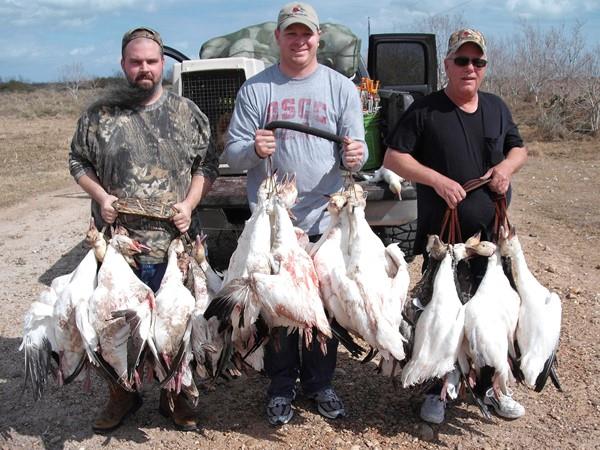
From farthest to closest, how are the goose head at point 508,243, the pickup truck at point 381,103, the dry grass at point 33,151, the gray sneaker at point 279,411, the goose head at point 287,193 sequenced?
the dry grass at point 33,151, the pickup truck at point 381,103, the gray sneaker at point 279,411, the goose head at point 508,243, the goose head at point 287,193

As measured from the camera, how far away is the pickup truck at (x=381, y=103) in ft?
19.6

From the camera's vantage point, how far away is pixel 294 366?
3.94m

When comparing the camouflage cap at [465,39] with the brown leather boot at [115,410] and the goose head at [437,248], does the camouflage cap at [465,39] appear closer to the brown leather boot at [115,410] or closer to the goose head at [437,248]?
the goose head at [437,248]

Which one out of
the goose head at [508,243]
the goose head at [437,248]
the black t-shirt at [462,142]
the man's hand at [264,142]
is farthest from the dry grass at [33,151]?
the goose head at [508,243]

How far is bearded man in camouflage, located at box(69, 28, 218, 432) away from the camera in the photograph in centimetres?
352

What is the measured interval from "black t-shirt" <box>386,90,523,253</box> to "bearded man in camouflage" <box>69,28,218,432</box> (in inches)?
47.7

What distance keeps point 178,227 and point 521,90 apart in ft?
107

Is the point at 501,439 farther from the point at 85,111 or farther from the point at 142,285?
the point at 85,111

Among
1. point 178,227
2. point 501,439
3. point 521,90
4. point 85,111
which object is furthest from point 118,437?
point 521,90

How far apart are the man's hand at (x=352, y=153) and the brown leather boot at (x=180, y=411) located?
1701 millimetres

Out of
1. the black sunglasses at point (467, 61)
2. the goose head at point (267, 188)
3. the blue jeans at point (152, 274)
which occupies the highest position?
the black sunglasses at point (467, 61)

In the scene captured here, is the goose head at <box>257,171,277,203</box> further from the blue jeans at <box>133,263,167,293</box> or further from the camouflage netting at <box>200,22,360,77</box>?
the camouflage netting at <box>200,22,360,77</box>

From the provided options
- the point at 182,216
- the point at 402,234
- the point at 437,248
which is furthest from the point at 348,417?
the point at 402,234

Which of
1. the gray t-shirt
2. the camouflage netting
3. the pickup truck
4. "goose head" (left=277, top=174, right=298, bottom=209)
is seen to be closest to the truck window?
the pickup truck
